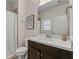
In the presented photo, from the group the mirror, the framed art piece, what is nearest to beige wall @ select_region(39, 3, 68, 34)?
the mirror

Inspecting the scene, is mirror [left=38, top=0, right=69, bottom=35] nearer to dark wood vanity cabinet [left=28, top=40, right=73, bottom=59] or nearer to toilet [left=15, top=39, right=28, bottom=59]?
dark wood vanity cabinet [left=28, top=40, right=73, bottom=59]

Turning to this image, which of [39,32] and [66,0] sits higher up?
[66,0]

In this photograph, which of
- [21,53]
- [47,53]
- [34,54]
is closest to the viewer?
[47,53]

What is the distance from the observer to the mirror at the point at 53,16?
232cm

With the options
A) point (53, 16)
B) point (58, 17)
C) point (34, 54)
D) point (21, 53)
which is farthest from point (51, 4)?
point (21, 53)

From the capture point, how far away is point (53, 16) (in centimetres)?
264

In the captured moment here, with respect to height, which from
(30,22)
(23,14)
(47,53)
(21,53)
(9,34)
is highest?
(23,14)

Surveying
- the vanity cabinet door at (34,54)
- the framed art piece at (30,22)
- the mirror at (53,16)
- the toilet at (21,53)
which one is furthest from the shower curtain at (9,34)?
the framed art piece at (30,22)

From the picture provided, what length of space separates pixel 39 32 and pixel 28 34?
666mm

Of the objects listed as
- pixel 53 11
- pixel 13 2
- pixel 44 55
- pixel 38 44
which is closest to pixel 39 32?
pixel 53 11

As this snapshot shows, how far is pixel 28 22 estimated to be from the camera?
370 centimetres

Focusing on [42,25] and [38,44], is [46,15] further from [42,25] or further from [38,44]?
[38,44]

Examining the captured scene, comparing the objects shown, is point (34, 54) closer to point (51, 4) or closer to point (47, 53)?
point (47, 53)

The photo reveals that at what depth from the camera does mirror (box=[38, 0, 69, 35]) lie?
2322 millimetres
